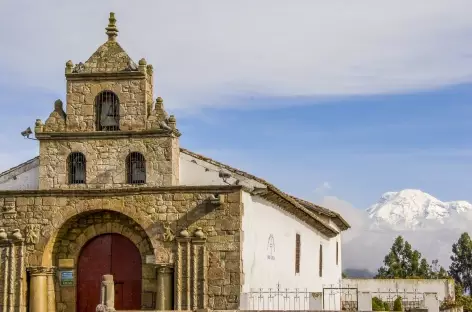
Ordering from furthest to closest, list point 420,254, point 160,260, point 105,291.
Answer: point 420,254, point 160,260, point 105,291

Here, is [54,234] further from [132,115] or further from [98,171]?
[132,115]

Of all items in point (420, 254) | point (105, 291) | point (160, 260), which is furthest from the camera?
point (420, 254)

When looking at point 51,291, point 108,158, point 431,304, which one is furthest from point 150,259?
point 431,304

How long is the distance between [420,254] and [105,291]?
49391 millimetres

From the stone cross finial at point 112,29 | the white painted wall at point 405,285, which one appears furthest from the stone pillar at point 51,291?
the white painted wall at point 405,285

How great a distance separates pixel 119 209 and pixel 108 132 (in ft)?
7.35

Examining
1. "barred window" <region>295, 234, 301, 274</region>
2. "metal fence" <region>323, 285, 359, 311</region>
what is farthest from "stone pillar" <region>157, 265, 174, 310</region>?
"metal fence" <region>323, 285, 359, 311</region>

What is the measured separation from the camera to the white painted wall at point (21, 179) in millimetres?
28297

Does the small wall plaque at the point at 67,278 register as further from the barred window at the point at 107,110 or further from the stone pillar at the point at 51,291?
the barred window at the point at 107,110

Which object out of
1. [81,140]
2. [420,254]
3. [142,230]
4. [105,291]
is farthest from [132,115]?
[420,254]

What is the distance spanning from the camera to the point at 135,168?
2769 centimetres

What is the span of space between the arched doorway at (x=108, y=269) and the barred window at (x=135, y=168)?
170cm

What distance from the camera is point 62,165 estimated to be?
27.7 m

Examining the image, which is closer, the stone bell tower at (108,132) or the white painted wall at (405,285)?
the stone bell tower at (108,132)
